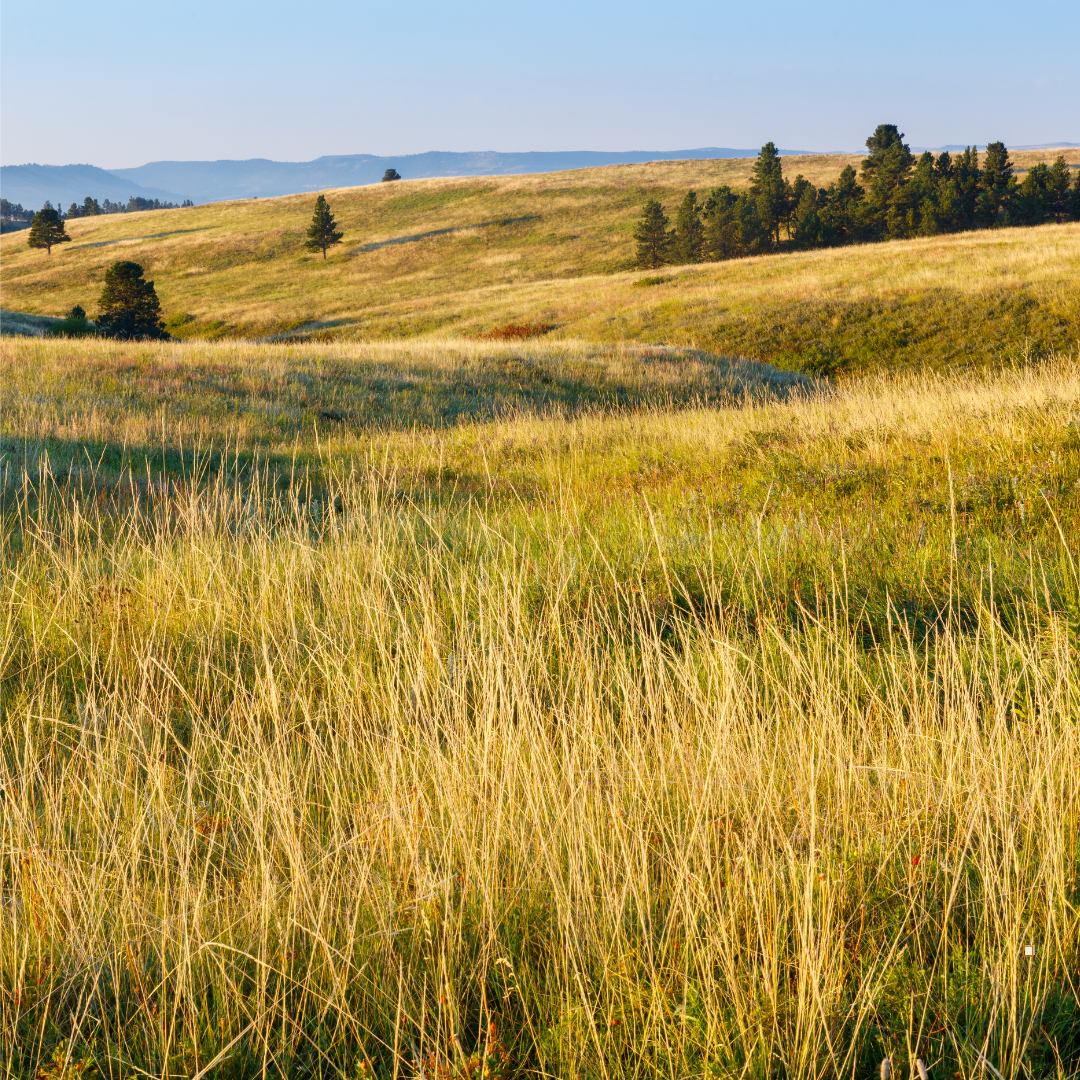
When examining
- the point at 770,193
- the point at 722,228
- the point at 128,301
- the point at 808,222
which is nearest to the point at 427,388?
the point at 128,301

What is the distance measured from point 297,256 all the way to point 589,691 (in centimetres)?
7319

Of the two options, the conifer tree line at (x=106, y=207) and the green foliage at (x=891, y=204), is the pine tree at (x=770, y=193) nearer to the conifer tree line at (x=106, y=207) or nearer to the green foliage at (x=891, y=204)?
the green foliage at (x=891, y=204)

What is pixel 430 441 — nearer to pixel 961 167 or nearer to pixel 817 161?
pixel 961 167

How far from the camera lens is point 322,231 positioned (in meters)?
65.1

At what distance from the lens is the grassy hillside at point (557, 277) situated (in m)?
26.5

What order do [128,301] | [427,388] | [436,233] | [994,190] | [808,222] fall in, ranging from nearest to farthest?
[427,388] → [128,301] → [808,222] → [994,190] → [436,233]

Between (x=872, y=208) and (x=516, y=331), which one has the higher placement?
(x=872, y=208)

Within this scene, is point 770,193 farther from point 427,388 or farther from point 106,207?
point 106,207

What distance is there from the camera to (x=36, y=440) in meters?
8.20

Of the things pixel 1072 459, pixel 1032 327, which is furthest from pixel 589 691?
pixel 1032 327

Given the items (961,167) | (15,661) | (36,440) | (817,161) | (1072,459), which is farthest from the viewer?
(817,161)

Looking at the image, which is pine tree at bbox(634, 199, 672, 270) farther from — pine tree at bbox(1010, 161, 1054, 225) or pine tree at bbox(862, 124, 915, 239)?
pine tree at bbox(1010, 161, 1054, 225)

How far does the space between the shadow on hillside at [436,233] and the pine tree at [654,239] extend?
18275mm

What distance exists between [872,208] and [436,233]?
3725 cm
